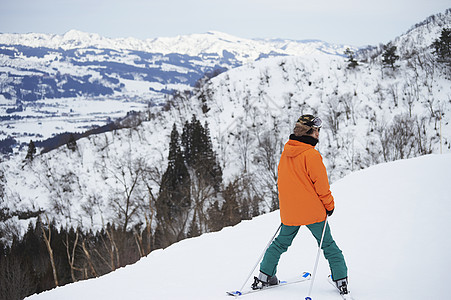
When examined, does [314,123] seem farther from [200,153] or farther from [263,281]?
[200,153]

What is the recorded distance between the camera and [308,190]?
356cm

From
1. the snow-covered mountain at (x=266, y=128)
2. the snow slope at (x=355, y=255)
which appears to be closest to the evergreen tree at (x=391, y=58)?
the snow-covered mountain at (x=266, y=128)

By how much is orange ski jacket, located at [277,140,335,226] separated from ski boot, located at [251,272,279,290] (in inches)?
32.2

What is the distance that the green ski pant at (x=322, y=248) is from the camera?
3.63m

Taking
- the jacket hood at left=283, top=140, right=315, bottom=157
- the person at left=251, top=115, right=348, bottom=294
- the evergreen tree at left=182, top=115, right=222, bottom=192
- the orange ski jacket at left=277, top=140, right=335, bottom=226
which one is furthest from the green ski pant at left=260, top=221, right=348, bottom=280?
the evergreen tree at left=182, top=115, right=222, bottom=192

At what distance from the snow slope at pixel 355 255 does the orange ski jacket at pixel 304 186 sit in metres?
0.98

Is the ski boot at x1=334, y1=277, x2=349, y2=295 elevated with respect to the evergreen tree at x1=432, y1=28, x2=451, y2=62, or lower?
lower

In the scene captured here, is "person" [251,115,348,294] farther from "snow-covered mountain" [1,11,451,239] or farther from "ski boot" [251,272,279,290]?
"snow-covered mountain" [1,11,451,239]

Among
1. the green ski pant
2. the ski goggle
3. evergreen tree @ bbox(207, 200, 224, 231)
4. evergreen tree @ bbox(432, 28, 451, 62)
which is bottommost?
evergreen tree @ bbox(207, 200, 224, 231)

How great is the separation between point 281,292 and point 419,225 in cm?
287

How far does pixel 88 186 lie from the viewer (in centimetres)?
5141

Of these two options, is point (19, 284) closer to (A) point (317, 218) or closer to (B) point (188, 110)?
(A) point (317, 218)

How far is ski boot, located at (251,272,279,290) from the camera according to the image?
3.93m

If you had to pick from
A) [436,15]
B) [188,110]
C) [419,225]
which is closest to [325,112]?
[188,110]
